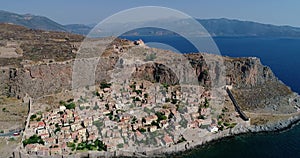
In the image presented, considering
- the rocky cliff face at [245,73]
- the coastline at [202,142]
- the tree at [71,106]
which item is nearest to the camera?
the coastline at [202,142]

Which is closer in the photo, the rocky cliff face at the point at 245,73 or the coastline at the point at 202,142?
the coastline at the point at 202,142

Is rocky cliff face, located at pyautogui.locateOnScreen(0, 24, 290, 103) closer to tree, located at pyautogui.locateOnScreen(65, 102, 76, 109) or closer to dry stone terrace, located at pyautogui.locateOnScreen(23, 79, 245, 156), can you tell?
dry stone terrace, located at pyautogui.locateOnScreen(23, 79, 245, 156)

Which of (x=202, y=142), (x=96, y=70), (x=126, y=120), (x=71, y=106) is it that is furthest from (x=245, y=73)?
(x=71, y=106)

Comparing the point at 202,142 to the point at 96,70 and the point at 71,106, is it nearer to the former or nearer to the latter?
the point at 71,106

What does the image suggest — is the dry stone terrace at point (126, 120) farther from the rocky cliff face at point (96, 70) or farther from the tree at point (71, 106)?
the rocky cliff face at point (96, 70)

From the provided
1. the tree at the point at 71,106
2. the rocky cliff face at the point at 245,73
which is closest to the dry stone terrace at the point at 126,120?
the tree at the point at 71,106

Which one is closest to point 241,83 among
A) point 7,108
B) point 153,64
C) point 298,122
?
point 298,122

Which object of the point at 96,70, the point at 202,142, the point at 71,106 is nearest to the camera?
the point at 202,142

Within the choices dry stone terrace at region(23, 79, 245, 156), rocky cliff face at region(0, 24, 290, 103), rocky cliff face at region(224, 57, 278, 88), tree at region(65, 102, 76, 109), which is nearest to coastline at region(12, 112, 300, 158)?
dry stone terrace at region(23, 79, 245, 156)

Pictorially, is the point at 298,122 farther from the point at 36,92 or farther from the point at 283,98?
the point at 36,92
